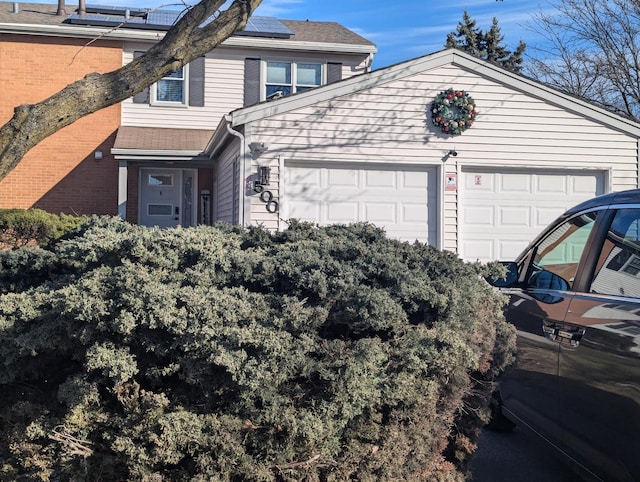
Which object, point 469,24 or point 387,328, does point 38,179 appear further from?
point 469,24

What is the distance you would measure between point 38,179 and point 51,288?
500 inches

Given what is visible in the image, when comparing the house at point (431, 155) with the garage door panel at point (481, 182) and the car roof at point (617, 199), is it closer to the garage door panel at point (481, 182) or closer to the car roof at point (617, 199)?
the garage door panel at point (481, 182)

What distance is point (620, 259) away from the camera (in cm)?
303

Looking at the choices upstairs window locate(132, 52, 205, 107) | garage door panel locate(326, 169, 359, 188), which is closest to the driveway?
garage door panel locate(326, 169, 359, 188)

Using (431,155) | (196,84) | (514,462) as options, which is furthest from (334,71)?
(514,462)

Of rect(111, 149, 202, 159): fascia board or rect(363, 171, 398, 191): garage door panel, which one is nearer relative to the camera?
rect(363, 171, 398, 191): garage door panel

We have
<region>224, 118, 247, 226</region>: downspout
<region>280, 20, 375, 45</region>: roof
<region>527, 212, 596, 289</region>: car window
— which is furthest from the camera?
<region>280, 20, 375, 45</region>: roof

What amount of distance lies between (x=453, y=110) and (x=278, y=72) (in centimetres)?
602

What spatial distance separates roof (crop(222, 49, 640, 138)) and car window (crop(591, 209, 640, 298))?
749 cm

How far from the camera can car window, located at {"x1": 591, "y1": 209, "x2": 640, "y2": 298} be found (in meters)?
2.88

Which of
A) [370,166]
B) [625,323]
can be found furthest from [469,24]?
[625,323]

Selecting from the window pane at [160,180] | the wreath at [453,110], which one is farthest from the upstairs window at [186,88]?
the wreath at [453,110]

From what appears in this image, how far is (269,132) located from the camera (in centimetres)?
999

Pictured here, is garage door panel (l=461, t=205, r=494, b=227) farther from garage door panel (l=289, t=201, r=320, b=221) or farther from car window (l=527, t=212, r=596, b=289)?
car window (l=527, t=212, r=596, b=289)
